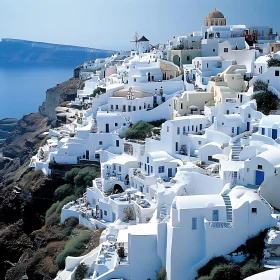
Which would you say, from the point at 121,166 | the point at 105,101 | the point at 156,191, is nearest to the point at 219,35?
the point at 105,101

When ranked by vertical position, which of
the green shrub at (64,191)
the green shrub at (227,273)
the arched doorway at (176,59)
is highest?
the arched doorway at (176,59)

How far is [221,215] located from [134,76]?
22.2 meters

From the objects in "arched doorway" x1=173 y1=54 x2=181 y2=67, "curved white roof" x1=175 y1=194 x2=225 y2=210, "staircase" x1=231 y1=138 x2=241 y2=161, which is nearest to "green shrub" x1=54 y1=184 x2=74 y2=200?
"staircase" x1=231 y1=138 x2=241 y2=161

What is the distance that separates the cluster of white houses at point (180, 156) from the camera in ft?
70.8

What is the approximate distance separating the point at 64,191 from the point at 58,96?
30993 mm

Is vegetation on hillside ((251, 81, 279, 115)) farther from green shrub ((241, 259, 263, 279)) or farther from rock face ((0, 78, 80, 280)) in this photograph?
rock face ((0, 78, 80, 280))

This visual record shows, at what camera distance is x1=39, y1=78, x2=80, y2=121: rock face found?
2450 inches

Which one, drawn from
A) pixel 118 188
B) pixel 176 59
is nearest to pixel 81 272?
pixel 118 188

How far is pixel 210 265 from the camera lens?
21.0m

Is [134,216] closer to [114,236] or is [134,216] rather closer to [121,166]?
[114,236]

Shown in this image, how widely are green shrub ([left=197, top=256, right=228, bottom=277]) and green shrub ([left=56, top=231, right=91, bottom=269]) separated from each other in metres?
8.74

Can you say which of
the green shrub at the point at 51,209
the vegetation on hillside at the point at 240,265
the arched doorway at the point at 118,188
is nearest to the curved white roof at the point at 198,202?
the vegetation on hillside at the point at 240,265

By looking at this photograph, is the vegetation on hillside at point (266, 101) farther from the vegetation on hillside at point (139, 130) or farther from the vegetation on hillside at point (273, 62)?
the vegetation on hillside at point (139, 130)

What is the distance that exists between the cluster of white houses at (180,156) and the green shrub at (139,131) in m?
0.66
